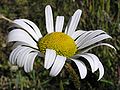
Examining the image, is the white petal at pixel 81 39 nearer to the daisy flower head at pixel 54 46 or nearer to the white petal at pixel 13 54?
the daisy flower head at pixel 54 46

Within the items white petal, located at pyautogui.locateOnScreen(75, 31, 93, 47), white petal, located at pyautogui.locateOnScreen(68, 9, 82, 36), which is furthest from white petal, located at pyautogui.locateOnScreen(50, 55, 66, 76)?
white petal, located at pyautogui.locateOnScreen(68, 9, 82, 36)

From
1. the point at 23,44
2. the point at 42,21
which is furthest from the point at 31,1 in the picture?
the point at 23,44

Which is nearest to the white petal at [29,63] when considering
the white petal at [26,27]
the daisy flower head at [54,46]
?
the daisy flower head at [54,46]

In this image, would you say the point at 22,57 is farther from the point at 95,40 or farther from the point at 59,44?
the point at 95,40

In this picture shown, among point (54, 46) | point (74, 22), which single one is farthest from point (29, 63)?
point (74, 22)

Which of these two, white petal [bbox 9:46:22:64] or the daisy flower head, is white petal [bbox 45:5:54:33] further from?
white petal [bbox 9:46:22:64]

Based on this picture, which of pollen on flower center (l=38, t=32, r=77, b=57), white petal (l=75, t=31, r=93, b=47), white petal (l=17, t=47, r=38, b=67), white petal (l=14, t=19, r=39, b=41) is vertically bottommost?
white petal (l=17, t=47, r=38, b=67)

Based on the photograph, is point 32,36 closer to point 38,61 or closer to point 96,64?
point 96,64
